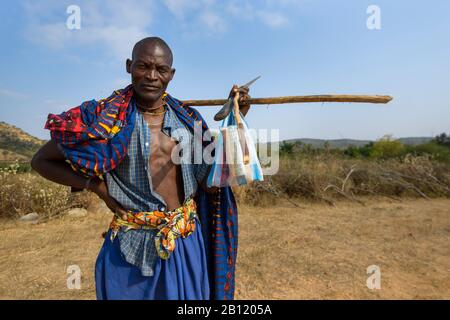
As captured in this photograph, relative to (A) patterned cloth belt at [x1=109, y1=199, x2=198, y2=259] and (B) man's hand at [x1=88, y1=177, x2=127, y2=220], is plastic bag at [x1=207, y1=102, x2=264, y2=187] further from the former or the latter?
(B) man's hand at [x1=88, y1=177, x2=127, y2=220]

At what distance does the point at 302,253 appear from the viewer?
4570 millimetres

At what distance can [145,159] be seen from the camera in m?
1.56

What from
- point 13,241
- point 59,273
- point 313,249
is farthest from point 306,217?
point 13,241

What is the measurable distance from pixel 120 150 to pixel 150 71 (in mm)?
431

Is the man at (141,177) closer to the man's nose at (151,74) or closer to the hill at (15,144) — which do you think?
the man's nose at (151,74)

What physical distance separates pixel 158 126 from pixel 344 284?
9.94 ft

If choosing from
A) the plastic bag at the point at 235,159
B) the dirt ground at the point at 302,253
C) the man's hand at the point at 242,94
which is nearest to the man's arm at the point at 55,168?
the plastic bag at the point at 235,159

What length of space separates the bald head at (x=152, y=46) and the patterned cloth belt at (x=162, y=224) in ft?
2.58

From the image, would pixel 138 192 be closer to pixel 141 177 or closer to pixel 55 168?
pixel 141 177

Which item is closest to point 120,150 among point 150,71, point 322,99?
point 150,71

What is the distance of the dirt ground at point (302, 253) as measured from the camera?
11.5ft

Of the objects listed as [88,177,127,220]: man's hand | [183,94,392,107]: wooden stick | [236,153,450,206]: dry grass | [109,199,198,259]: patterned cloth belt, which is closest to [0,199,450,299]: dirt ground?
[236,153,450,206]: dry grass

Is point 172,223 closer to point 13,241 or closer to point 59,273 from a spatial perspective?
point 59,273

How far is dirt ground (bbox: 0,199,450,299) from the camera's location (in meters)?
3.52
